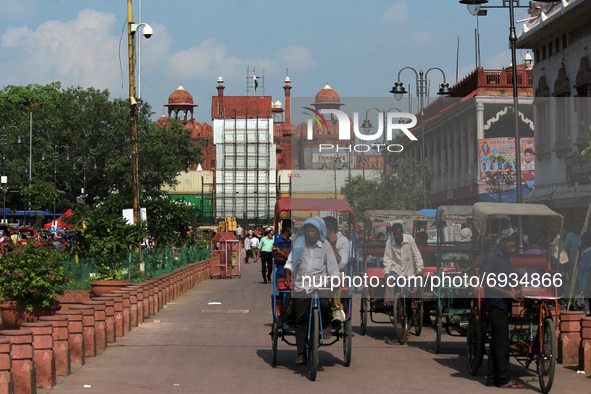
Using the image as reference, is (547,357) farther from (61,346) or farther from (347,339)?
(61,346)

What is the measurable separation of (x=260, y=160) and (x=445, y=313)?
242 ft

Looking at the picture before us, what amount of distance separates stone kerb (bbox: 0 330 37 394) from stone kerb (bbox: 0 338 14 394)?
493mm

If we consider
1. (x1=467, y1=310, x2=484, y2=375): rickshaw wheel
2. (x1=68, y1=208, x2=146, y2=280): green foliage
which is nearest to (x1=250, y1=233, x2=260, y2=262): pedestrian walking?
(x1=68, y1=208, x2=146, y2=280): green foliage

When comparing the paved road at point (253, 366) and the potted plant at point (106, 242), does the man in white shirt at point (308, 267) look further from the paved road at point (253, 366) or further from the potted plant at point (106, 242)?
the potted plant at point (106, 242)

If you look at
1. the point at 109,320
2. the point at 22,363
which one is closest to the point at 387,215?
the point at 109,320

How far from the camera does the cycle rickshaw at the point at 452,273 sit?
1184 cm

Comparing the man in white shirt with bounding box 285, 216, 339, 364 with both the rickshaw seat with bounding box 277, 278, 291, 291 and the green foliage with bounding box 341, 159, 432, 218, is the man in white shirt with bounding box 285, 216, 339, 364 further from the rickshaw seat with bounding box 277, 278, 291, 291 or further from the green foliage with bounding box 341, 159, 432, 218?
the green foliage with bounding box 341, 159, 432, 218

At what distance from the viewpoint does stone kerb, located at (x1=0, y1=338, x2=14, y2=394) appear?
24.4 feet

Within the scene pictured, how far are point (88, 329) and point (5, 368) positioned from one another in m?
3.53

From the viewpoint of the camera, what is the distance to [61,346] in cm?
969

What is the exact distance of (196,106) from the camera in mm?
134000

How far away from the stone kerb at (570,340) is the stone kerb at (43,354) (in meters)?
6.05

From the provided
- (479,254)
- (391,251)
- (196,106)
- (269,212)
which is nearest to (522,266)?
(479,254)

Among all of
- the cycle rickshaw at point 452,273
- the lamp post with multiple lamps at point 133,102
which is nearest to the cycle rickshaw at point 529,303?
the cycle rickshaw at point 452,273
